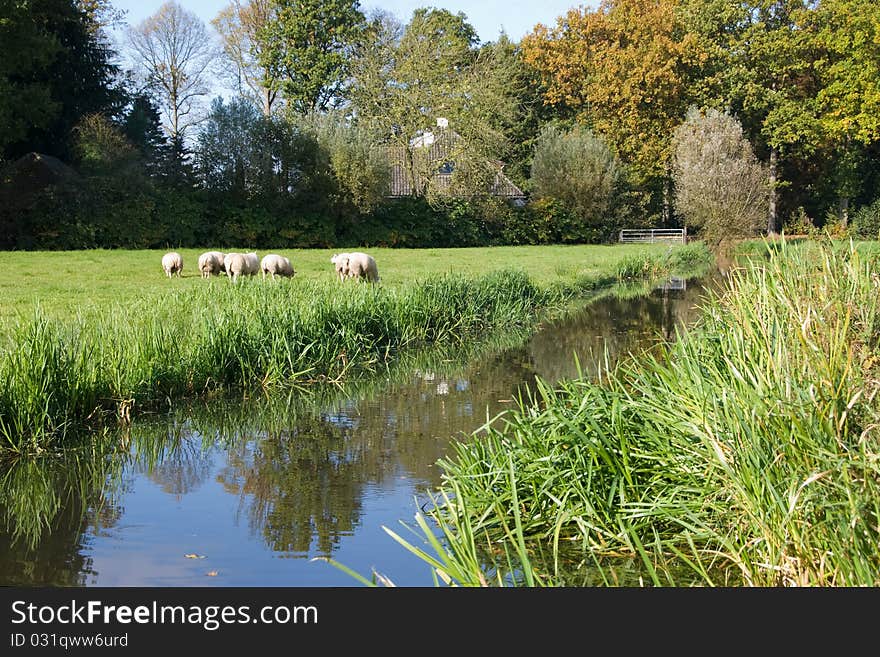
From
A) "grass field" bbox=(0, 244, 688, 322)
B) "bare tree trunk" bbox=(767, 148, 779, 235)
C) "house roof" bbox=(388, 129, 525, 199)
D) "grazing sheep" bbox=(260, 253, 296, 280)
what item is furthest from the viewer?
"bare tree trunk" bbox=(767, 148, 779, 235)

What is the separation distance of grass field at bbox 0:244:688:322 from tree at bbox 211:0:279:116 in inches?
832

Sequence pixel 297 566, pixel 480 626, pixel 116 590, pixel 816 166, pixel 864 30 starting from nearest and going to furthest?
pixel 480 626
pixel 116 590
pixel 297 566
pixel 864 30
pixel 816 166

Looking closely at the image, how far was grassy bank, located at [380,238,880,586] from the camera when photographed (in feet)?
12.6

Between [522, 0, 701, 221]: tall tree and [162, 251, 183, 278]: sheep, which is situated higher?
[522, 0, 701, 221]: tall tree

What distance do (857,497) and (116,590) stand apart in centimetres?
325

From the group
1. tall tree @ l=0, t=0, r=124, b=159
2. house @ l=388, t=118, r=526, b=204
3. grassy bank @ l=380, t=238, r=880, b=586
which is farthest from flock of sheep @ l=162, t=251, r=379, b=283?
house @ l=388, t=118, r=526, b=204

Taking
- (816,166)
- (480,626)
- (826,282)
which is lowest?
(480,626)

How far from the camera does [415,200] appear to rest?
1592 inches

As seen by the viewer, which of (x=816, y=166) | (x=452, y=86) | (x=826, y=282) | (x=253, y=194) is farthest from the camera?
(x=816, y=166)

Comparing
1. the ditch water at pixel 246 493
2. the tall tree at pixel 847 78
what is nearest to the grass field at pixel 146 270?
the ditch water at pixel 246 493

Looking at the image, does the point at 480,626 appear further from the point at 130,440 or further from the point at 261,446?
the point at 130,440

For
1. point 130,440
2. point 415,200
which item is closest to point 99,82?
point 415,200

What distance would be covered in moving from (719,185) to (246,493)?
37.5 meters

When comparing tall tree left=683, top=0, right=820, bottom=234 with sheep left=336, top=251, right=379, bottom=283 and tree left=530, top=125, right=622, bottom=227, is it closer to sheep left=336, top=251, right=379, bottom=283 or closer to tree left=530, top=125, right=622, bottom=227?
tree left=530, top=125, right=622, bottom=227
